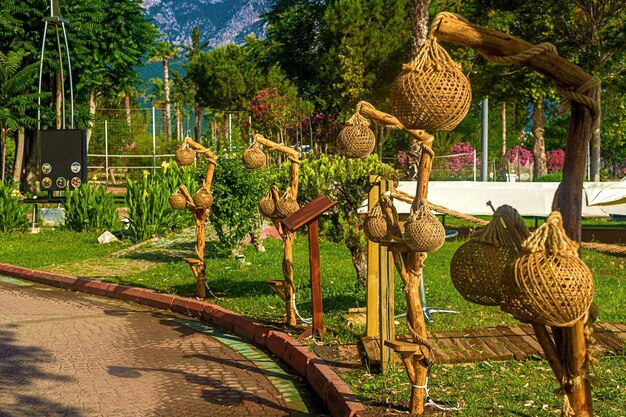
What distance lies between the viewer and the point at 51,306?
37.8 feet

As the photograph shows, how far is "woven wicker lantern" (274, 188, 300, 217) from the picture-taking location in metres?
9.47

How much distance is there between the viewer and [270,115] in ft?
147

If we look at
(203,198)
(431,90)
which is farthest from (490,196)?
(431,90)

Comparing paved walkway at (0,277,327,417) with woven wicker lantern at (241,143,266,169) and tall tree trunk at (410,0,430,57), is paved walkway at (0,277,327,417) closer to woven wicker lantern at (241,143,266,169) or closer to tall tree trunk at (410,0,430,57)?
woven wicker lantern at (241,143,266,169)

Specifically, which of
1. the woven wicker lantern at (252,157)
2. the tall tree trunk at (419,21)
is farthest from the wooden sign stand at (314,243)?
the tall tree trunk at (419,21)

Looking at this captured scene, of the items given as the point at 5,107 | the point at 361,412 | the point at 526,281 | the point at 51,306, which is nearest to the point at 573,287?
the point at 526,281

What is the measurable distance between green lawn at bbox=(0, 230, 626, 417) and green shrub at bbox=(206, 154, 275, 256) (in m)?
0.50

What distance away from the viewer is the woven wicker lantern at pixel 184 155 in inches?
442

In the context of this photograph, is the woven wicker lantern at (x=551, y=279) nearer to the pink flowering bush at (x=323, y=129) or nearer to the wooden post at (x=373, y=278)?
the wooden post at (x=373, y=278)

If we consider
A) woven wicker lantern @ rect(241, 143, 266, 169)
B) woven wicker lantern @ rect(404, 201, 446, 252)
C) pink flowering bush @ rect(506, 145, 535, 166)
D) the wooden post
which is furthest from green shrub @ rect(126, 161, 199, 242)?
pink flowering bush @ rect(506, 145, 535, 166)

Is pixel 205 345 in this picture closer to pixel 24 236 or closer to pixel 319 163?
pixel 319 163

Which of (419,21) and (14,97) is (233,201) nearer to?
(419,21)

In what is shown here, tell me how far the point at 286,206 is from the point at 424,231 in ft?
13.7

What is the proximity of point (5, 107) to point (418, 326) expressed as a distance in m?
25.3
